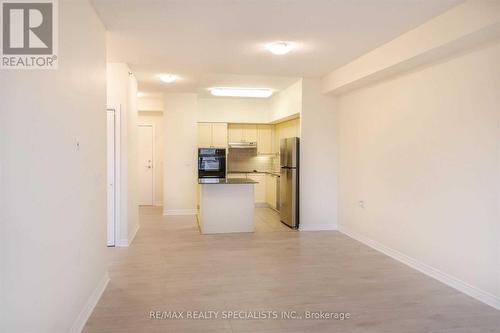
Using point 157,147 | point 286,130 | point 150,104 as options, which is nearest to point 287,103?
point 286,130

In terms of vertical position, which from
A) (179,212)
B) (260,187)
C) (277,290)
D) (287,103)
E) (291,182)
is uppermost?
(287,103)

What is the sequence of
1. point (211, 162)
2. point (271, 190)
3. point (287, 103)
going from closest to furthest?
point (287, 103) < point (211, 162) < point (271, 190)

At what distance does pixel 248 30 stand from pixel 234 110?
16.2 feet

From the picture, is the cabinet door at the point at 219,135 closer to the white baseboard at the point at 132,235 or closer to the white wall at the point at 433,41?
the white baseboard at the point at 132,235

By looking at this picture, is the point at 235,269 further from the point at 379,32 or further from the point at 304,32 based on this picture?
the point at 379,32

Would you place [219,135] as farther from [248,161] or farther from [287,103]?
[287,103]

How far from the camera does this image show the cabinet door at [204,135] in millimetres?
8484

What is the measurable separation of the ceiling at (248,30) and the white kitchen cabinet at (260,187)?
3.92 meters

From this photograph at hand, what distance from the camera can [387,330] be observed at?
8.92ft

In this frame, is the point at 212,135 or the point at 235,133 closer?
the point at 212,135

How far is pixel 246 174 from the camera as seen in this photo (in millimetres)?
9070

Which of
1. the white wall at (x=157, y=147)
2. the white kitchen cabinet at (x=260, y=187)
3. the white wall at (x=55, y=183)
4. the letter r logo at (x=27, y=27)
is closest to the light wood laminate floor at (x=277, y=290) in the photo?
the white wall at (x=55, y=183)

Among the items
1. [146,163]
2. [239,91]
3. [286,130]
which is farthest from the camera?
[146,163]

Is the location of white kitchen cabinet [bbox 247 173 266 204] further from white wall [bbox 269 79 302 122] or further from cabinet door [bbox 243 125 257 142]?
white wall [bbox 269 79 302 122]
